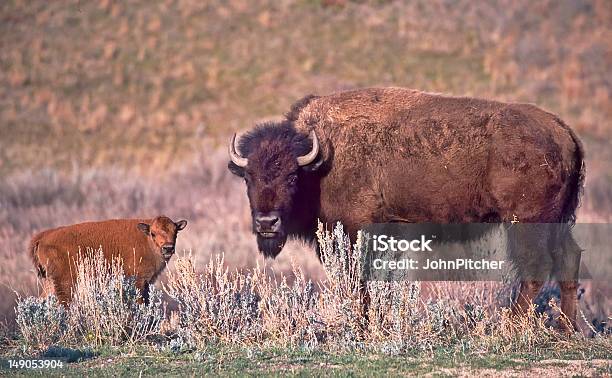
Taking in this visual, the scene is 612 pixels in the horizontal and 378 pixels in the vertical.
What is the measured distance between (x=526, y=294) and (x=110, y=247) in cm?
510

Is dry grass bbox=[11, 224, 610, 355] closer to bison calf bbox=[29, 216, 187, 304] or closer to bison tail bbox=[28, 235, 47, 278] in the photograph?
bison calf bbox=[29, 216, 187, 304]

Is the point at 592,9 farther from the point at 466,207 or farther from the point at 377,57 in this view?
the point at 466,207

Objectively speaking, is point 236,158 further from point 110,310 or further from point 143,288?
point 110,310

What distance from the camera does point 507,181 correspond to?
476 inches

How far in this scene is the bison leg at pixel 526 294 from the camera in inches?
474

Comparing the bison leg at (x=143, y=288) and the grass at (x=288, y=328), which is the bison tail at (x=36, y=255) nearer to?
the grass at (x=288, y=328)

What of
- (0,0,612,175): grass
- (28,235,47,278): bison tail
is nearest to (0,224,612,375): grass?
(28,235,47,278): bison tail

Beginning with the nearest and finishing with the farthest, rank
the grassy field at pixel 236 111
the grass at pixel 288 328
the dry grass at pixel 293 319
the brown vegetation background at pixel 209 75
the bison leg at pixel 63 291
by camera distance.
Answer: the grass at pixel 288 328 < the grassy field at pixel 236 111 < the dry grass at pixel 293 319 < the bison leg at pixel 63 291 < the brown vegetation background at pixel 209 75

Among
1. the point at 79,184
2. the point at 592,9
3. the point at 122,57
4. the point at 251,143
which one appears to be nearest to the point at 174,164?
the point at 79,184

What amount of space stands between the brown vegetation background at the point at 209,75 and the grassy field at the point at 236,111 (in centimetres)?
10

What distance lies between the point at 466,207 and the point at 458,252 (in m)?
0.86

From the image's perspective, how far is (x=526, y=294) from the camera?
1209 cm

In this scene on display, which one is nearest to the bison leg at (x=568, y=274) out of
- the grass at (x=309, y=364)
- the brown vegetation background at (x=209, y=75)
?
the grass at (x=309, y=364)

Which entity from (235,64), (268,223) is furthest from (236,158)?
(235,64)
